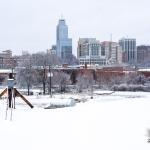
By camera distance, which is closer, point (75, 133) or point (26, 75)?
point (75, 133)

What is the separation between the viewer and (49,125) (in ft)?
58.7

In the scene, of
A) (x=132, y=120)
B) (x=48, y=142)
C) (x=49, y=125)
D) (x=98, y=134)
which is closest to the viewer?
(x=48, y=142)

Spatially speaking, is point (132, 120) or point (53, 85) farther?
point (53, 85)

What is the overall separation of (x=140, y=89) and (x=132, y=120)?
53129mm

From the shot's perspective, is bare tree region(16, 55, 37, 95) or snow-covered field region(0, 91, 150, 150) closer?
snow-covered field region(0, 91, 150, 150)

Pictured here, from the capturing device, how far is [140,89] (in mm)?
72250

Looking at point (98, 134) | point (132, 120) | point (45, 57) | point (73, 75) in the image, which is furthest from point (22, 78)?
point (98, 134)

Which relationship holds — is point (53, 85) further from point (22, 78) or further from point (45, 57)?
point (45, 57)

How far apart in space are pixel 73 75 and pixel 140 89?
1045 inches

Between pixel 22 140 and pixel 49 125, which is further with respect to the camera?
pixel 49 125

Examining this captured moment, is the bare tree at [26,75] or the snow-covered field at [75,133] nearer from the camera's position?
the snow-covered field at [75,133]

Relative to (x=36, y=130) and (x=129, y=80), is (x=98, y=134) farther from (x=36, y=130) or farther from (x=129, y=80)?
(x=129, y=80)

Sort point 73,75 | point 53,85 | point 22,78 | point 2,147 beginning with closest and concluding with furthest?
point 2,147 → point 22,78 → point 53,85 → point 73,75

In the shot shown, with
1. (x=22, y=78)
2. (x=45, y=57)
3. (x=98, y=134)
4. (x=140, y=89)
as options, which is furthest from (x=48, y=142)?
(x=45, y=57)
